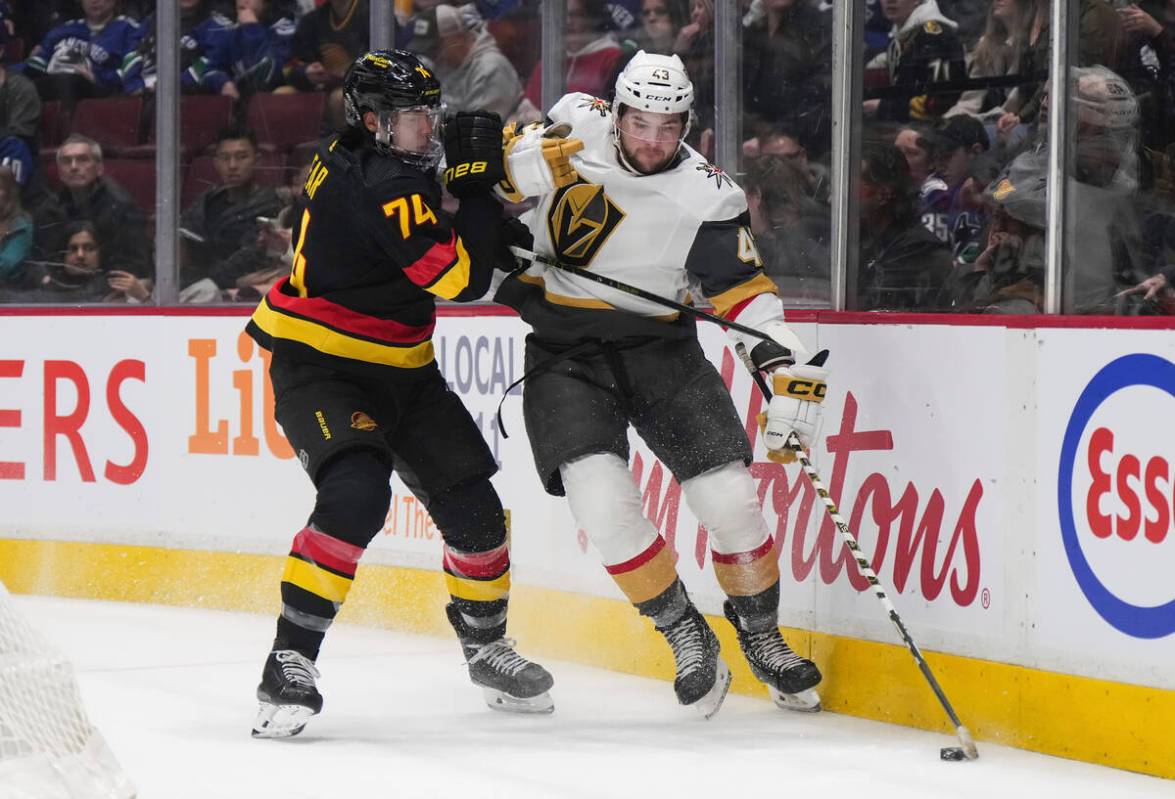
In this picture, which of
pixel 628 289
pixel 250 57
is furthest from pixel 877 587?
pixel 250 57

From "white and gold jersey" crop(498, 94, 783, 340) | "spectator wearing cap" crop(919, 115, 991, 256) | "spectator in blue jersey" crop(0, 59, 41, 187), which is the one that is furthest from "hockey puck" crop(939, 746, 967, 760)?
"spectator in blue jersey" crop(0, 59, 41, 187)

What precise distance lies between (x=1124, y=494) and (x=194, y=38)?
3.56 meters

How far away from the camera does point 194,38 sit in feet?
19.6

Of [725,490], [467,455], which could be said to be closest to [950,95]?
[725,490]

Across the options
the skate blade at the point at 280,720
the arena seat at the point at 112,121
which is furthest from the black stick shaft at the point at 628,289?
the arena seat at the point at 112,121

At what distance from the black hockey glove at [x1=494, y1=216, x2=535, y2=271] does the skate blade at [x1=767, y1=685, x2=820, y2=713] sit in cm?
103

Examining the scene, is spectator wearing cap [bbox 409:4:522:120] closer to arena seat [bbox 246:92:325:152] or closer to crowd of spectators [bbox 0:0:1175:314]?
crowd of spectators [bbox 0:0:1175:314]

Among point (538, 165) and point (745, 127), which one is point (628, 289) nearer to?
point (538, 165)

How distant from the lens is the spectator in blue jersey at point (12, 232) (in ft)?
20.4

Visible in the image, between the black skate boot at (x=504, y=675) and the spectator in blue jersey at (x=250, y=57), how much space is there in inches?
96.6

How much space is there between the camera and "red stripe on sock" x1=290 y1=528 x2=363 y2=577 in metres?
3.70

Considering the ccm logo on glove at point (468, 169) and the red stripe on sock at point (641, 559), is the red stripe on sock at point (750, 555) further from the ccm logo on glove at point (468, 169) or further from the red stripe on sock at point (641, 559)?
the ccm logo on glove at point (468, 169)

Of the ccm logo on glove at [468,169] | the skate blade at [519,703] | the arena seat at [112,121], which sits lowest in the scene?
the skate blade at [519,703]

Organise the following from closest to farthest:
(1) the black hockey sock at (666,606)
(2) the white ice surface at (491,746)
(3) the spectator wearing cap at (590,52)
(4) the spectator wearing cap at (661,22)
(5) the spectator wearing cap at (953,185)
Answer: (2) the white ice surface at (491,746) < (1) the black hockey sock at (666,606) < (5) the spectator wearing cap at (953,185) < (4) the spectator wearing cap at (661,22) < (3) the spectator wearing cap at (590,52)
